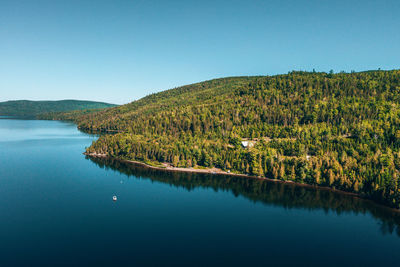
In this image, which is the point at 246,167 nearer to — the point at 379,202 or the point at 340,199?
the point at 340,199

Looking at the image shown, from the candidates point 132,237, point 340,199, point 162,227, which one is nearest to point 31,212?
point 132,237

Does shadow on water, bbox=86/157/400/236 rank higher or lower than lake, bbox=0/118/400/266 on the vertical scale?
higher

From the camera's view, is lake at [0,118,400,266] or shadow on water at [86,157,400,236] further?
shadow on water at [86,157,400,236]

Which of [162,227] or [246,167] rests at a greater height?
[246,167]

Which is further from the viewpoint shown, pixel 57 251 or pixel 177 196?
pixel 177 196
